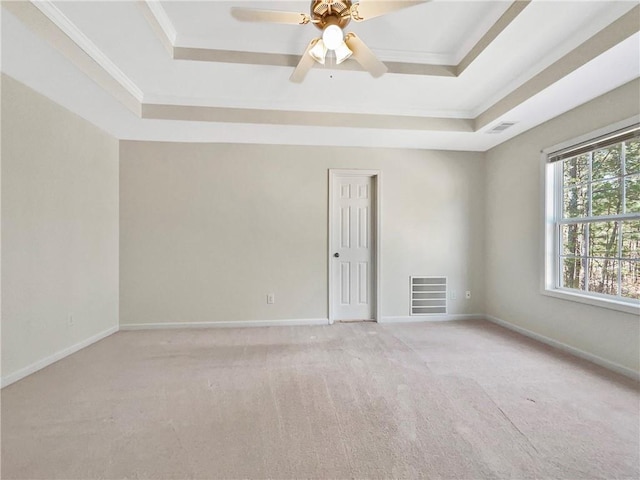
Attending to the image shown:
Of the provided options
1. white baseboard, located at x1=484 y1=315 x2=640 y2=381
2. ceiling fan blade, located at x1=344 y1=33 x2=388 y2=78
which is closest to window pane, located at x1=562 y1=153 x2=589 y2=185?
white baseboard, located at x1=484 y1=315 x2=640 y2=381

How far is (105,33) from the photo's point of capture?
7.09 feet

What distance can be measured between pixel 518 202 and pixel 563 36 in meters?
1.93

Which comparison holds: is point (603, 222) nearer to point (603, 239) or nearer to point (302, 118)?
point (603, 239)

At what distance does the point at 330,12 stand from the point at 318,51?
11.8 inches

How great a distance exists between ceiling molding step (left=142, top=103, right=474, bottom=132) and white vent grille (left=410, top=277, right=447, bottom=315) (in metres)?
2.07

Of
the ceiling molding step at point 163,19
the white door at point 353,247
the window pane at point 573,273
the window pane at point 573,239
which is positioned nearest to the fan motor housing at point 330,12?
the ceiling molding step at point 163,19

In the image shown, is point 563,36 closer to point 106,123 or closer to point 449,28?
point 449,28

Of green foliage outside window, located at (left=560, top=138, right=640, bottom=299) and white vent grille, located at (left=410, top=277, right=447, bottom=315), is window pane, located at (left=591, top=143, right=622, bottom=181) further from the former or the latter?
white vent grille, located at (left=410, top=277, right=447, bottom=315)

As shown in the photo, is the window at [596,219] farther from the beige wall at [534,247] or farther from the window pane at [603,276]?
the beige wall at [534,247]

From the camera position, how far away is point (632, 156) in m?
2.54

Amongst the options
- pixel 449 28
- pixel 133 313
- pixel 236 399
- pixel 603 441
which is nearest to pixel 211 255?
pixel 133 313

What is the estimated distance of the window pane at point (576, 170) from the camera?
9.73 ft

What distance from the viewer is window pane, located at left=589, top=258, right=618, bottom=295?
2.71m

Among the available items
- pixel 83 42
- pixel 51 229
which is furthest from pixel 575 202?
pixel 51 229
